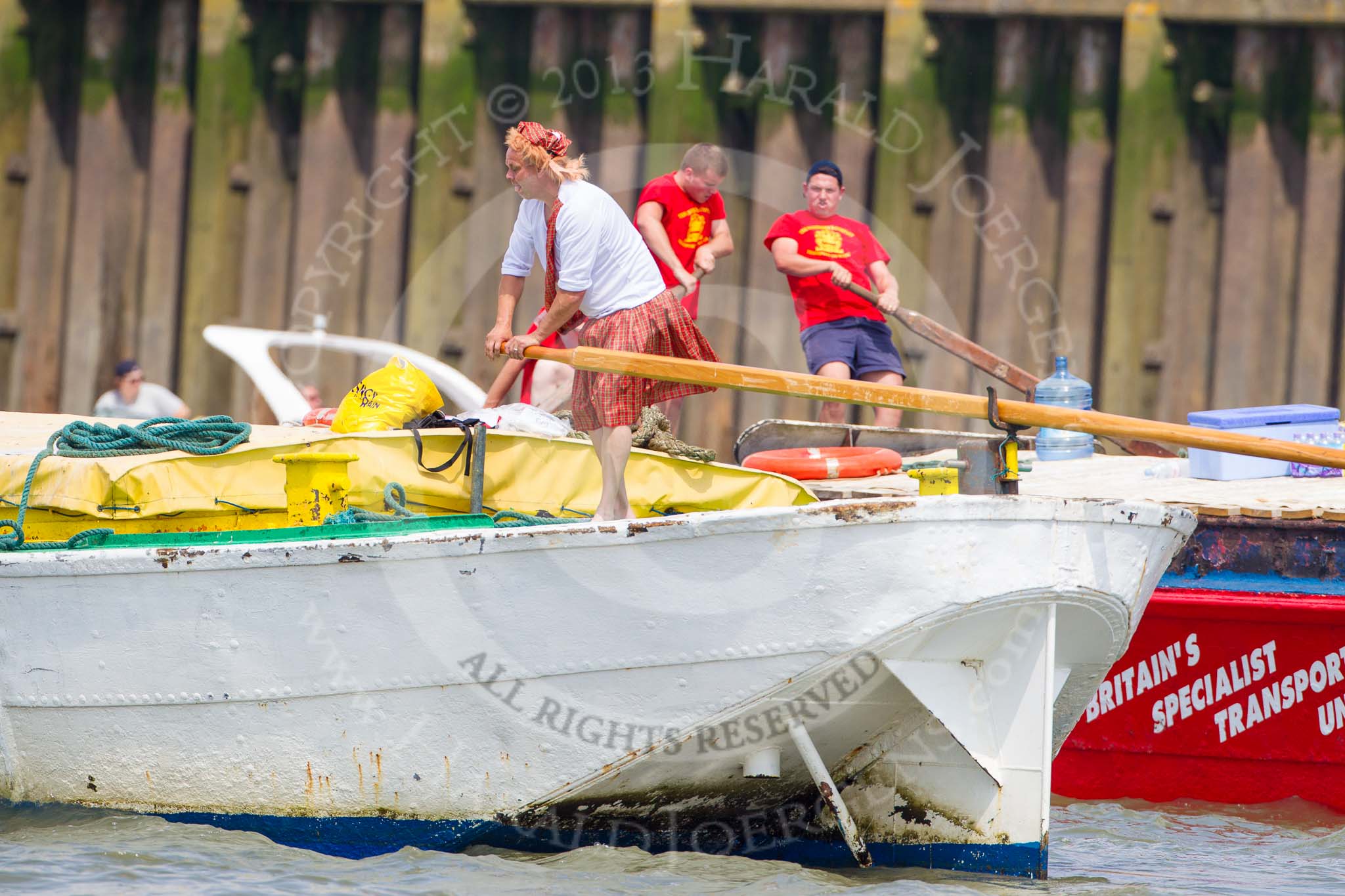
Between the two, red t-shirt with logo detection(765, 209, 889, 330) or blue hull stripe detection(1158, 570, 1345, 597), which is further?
red t-shirt with logo detection(765, 209, 889, 330)

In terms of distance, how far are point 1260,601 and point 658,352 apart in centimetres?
211

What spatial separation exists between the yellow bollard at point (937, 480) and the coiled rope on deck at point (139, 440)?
2.02 metres

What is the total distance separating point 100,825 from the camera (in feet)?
14.8

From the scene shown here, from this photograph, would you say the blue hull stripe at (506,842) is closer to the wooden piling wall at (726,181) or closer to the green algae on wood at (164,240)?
the wooden piling wall at (726,181)

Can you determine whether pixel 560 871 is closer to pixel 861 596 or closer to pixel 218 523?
pixel 861 596

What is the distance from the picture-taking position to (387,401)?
5.10 m

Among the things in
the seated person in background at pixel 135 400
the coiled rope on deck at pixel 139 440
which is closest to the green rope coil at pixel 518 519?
the coiled rope on deck at pixel 139 440

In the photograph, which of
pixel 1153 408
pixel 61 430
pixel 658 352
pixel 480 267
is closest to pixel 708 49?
pixel 480 267

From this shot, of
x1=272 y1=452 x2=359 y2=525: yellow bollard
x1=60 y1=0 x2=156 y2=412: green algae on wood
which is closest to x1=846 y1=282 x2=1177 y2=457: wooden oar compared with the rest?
x1=272 y1=452 x2=359 y2=525: yellow bollard

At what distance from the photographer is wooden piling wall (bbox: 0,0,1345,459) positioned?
847 centimetres

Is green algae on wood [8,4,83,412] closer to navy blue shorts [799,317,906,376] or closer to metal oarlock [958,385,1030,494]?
navy blue shorts [799,317,906,376]

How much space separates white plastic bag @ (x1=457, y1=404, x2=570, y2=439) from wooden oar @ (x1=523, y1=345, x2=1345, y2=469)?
1.95 feet

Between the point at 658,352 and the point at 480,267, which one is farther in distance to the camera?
the point at 480,267

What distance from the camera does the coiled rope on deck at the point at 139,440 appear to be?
472cm
